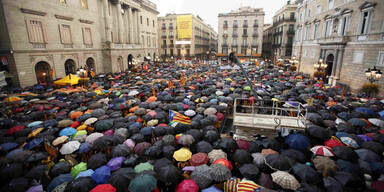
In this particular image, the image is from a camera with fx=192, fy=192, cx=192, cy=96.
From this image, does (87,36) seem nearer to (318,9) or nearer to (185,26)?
(185,26)

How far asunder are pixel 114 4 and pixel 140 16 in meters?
9.34

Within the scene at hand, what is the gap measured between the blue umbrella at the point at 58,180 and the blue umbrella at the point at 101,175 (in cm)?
79

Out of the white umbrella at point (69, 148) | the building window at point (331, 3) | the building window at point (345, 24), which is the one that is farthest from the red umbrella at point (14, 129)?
the building window at point (331, 3)

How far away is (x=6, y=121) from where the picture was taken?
11.0 meters

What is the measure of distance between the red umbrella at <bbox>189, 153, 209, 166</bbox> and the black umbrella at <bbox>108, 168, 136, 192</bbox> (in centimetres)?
228

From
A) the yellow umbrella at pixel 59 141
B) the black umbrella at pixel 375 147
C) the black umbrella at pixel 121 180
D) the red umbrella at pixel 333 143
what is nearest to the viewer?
the black umbrella at pixel 121 180

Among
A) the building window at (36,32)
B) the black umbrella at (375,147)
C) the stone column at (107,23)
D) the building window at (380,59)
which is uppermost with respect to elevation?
the stone column at (107,23)

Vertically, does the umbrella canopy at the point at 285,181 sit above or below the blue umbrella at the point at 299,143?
below

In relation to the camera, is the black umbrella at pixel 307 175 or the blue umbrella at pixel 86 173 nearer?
the black umbrella at pixel 307 175

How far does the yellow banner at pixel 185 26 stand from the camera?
53.3 m

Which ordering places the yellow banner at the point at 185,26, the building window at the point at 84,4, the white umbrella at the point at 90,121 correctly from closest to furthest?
1. the white umbrella at the point at 90,121
2. the building window at the point at 84,4
3. the yellow banner at the point at 185,26

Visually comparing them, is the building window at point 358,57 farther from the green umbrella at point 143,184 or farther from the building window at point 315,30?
the green umbrella at point 143,184

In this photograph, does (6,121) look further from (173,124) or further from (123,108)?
(173,124)

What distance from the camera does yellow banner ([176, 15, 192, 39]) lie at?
53347mm
